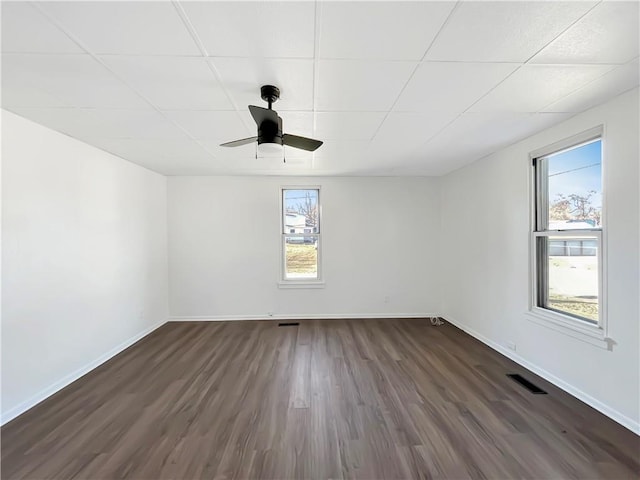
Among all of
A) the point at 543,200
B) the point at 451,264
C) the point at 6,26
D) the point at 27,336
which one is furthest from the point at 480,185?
the point at 27,336

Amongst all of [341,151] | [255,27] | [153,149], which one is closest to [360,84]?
[255,27]

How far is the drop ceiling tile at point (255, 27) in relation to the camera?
1.28 metres

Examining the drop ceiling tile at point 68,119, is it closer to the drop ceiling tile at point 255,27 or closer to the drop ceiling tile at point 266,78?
the drop ceiling tile at point 266,78

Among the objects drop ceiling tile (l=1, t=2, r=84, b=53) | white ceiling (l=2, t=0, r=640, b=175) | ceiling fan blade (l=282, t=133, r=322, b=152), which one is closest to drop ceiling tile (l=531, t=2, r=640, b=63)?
white ceiling (l=2, t=0, r=640, b=175)

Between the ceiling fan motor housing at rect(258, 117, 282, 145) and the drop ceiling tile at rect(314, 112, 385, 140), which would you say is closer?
the ceiling fan motor housing at rect(258, 117, 282, 145)

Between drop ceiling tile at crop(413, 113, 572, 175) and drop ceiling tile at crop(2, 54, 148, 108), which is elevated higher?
drop ceiling tile at crop(413, 113, 572, 175)

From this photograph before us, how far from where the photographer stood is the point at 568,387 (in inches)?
100

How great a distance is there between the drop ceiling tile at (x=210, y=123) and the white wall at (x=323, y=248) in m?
2.03

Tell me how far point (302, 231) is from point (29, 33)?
3859mm

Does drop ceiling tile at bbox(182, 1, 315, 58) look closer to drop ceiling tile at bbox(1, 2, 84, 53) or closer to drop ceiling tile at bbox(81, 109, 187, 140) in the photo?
drop ceiling tile at bbox(1, 2, 84, 53)

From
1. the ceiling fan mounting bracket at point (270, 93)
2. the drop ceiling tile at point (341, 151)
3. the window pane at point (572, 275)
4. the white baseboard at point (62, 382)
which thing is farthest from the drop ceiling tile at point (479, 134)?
the white baseboard at point (62, 382)

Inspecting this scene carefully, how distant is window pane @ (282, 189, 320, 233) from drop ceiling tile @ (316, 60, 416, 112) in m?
2.75

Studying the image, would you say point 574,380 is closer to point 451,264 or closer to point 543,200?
point 543,200

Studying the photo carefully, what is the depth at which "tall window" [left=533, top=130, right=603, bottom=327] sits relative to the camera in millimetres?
2410
